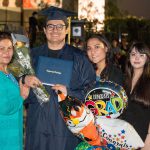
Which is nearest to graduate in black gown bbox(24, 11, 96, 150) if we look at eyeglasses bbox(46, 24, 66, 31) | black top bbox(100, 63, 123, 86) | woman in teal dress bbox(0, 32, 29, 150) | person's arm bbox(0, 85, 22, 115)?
eyeglasses bbox(46, 24, 66, 31)

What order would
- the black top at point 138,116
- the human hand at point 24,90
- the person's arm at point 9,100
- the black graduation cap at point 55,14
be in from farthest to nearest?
1. the black graduation cap at point 55,14
2. the human hand at point 24,90
3. the black top at point 138,116
4. the person's arm at point 9,100

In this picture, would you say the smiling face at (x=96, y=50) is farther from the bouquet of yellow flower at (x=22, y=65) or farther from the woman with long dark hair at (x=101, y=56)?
the bouquet of yellow flower at (x=22, y=65)

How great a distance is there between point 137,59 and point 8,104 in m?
1.19

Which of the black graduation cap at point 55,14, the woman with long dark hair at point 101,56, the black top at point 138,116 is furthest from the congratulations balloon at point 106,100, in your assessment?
the black graduation cap at point 55,14

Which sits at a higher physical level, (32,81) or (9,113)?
(32,81)

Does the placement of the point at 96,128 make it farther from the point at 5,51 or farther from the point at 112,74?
the point at 5,51

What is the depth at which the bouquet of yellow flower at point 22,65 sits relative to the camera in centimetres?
334

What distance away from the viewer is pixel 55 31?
3.59 meters

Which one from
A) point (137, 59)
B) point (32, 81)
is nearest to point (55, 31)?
point (32, 81)

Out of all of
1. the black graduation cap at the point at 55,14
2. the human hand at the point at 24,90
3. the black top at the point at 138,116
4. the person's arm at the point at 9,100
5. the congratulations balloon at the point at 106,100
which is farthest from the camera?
the black graduation cap at the point at 55,14

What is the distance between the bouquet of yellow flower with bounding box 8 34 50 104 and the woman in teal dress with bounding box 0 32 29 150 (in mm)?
107

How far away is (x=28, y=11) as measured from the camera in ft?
60.1

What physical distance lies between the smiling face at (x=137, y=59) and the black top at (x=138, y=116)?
1.08 ft

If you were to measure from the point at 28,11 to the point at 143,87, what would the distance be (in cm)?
1553
